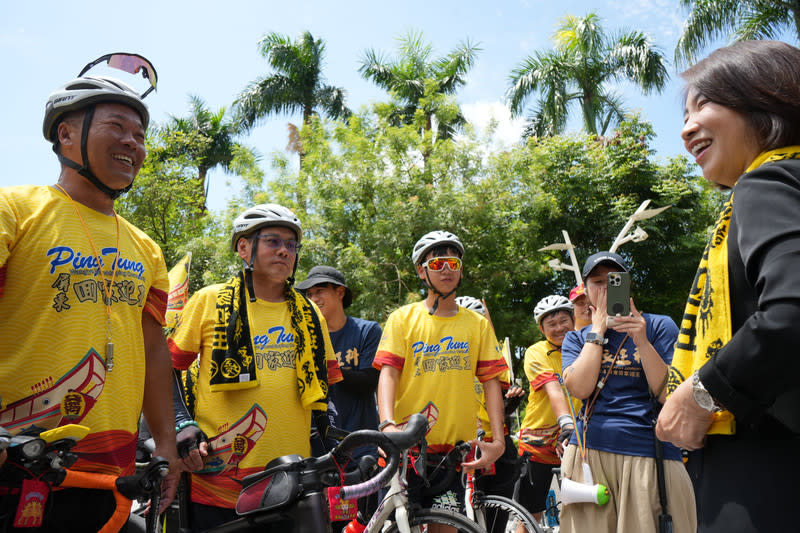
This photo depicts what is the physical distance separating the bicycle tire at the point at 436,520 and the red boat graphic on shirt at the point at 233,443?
1.21 m

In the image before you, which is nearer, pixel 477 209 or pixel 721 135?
pixel 721 135

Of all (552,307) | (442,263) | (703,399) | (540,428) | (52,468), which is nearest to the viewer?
(703,399)

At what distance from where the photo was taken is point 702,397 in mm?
1653

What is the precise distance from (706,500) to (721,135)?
110 centimetres

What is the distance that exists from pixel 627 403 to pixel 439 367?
143 cm

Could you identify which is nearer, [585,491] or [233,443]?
[233,443]

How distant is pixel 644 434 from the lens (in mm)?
3949

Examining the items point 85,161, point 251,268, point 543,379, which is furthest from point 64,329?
point 543,379

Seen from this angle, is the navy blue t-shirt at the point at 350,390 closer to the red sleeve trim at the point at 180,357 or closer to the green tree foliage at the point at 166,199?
the red sleeve trim at the point at 180,357

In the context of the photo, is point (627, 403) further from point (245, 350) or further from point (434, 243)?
point (245, 350)

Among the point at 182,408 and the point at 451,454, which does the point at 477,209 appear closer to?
the point at 451,454

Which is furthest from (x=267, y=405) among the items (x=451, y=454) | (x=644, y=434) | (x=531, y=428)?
(x=531, y=428)

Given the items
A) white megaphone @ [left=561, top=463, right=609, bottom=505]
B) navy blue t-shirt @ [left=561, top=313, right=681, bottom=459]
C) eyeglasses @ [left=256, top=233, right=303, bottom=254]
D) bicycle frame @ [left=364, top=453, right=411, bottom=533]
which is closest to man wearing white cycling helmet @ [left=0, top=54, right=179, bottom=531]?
eyeglasses @ [left=256, top=233, right=303, bottom=254]

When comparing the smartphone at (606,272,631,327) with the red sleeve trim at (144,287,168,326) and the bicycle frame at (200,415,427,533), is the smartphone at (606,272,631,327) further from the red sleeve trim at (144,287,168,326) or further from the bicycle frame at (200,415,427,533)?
the red sleeve trim at (144,287,168,326)
